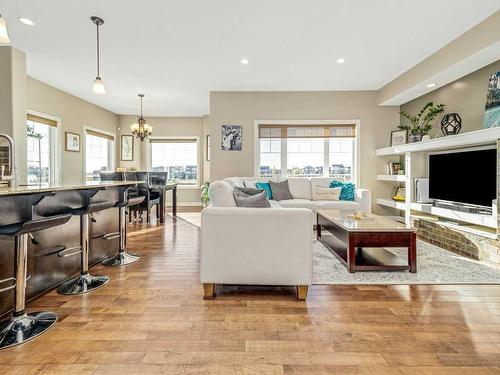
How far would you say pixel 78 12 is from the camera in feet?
9.65

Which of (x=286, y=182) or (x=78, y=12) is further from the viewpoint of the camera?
(x=286, y=182)

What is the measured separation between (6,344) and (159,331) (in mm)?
840

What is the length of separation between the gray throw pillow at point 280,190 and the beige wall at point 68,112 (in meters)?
3.95

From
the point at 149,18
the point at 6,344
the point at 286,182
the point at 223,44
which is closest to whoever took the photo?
the point at 6,344

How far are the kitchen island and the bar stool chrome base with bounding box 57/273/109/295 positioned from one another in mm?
102

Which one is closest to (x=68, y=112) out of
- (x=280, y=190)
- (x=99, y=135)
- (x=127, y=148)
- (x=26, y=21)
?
(x=99, y=135)

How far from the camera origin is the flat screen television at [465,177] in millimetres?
3291

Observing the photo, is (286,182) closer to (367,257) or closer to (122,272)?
(367,257)

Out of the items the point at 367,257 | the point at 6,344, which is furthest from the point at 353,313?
the point at 6,344

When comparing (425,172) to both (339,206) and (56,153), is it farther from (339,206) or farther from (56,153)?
(56,153)

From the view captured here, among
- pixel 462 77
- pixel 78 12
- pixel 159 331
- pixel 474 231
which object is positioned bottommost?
pixel 159 331

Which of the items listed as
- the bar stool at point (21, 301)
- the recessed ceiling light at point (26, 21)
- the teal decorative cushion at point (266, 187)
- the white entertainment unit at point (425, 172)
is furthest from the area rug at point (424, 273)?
the recessed ceiling light at point (26, 21)

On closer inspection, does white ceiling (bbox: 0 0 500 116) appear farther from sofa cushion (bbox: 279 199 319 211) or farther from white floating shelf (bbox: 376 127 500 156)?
sofa cushion (bbox: 279 199 319 211)

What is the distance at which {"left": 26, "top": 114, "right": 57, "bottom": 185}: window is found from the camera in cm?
509
